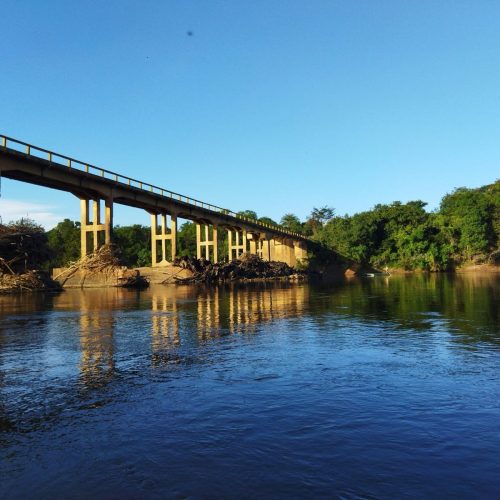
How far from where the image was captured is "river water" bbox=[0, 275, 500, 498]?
16.1 ft

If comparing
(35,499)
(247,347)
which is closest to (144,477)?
(35,499)

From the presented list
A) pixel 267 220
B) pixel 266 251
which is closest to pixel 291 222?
pixel 267 220

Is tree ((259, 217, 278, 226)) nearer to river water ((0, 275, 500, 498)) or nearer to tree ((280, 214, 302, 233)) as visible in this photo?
tree ((280, 214, 302, 233))

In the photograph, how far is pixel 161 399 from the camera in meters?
7.73

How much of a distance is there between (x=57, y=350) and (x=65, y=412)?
560 cm

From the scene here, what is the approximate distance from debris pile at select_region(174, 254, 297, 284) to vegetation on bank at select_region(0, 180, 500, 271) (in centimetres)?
2792

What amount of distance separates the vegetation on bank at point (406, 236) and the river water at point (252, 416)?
74462 millimetres

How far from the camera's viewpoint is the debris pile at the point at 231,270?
5503 centimetres

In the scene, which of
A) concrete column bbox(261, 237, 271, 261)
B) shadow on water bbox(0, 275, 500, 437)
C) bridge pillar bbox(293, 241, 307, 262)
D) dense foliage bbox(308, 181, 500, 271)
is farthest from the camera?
bridge pillar bbox(293, 241, 307, 262)

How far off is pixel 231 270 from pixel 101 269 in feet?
60.5

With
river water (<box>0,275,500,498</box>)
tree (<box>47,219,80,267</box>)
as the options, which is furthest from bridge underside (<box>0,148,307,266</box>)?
tree (<box>47,219,80,267</box>)

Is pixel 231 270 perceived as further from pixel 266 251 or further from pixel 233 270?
pixel 266 251

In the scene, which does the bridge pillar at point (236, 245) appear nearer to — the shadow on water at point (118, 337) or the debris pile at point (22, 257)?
the debris pile at point (22, 257)

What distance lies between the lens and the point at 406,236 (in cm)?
9519
